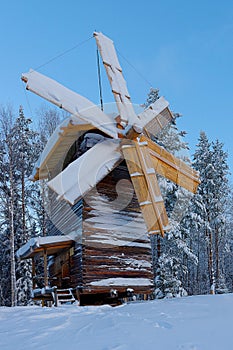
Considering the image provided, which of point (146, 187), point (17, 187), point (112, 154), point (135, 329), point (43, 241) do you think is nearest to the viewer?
point (135, 329)

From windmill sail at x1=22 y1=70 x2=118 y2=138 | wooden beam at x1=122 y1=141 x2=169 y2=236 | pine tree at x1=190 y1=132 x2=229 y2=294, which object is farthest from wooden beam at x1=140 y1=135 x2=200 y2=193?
pine tree at x1=190 y1=132 x2=229 y2=294

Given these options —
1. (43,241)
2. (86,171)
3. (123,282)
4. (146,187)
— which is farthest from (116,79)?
(123,282)

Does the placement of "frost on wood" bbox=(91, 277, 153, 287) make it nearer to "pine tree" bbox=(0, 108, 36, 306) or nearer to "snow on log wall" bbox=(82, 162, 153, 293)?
"snow on log wall" bbox=(82, 162, 153, 293)

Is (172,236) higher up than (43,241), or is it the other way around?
(172,236)

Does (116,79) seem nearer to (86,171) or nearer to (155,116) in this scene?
(155,116)

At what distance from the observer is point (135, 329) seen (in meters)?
3.78

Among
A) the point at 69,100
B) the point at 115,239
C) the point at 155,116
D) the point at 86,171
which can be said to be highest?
the point at 155,116

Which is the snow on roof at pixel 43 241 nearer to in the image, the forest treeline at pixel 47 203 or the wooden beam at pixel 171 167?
the wooden beam at pixel 171 167

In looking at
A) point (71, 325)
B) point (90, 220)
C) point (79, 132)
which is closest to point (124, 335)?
point (71, 325)

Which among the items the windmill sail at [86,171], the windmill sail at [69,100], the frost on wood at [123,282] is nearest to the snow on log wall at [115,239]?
the frost on wood at [123,282]

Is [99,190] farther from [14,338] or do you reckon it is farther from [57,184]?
[14,338]

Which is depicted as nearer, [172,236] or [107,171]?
[107,171]

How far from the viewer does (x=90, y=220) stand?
385 inches

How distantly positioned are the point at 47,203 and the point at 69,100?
25.4ft
